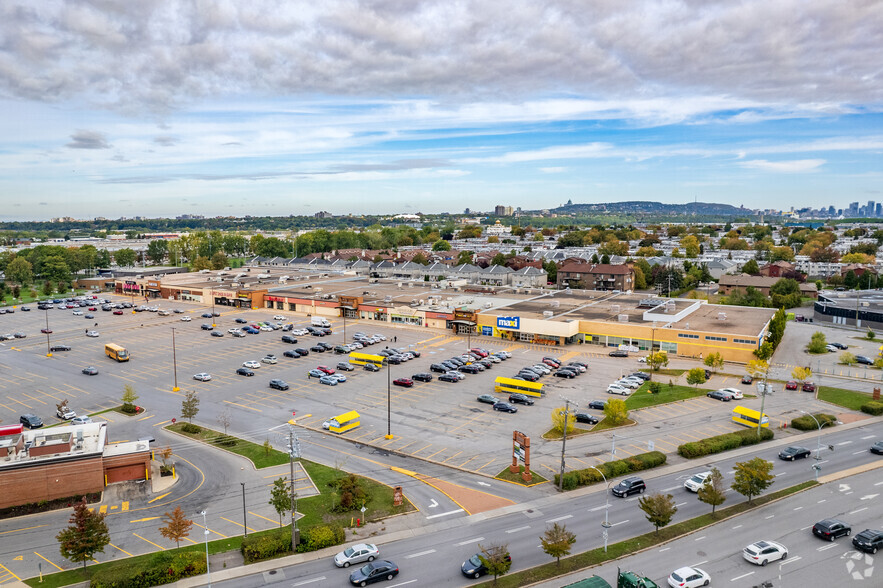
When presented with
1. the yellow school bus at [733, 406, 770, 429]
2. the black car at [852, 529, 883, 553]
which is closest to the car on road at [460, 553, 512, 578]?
the black car at [852, 529, 883, 553]

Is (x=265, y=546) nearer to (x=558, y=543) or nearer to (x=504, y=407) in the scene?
(x=558, y=543)

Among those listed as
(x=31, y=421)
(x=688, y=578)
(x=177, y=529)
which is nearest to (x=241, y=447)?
(x=177, y=529)

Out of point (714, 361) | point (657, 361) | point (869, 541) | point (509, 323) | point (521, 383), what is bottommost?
point (869, 541)

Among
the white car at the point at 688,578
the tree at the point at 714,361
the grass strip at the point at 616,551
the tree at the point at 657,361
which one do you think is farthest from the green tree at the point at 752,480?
the tree at the point at 714,361

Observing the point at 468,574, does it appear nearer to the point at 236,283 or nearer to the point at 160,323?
the point at 160,323

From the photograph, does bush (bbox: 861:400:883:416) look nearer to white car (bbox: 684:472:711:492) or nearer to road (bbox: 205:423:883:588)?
road (bbox: 205:423:883:588)

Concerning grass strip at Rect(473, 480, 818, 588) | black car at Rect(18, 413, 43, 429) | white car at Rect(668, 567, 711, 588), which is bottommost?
black car at Rect(18, 413, 43, 429)

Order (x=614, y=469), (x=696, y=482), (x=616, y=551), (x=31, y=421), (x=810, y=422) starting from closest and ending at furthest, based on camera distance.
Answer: (x=616, y=551) < (x=696, y=482) < (x=614, y=469) < (x=810, y=422) < (x=31, y=421)

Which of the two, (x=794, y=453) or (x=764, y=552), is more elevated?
(x=764, y=552)
